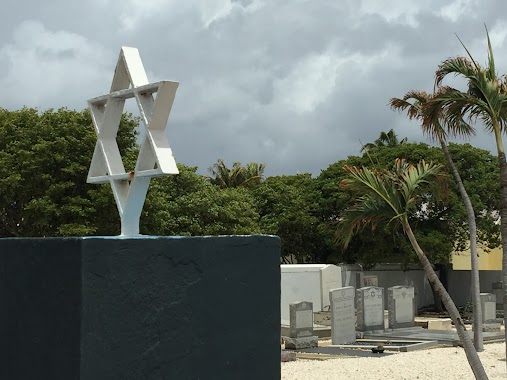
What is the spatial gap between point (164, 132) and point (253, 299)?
39.8 inches

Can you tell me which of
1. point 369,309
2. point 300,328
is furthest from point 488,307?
point 300,328

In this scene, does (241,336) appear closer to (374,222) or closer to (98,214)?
(374,222)

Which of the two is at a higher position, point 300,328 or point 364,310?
point 364,310

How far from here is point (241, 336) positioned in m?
4.04

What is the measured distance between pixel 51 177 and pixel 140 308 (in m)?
23.4

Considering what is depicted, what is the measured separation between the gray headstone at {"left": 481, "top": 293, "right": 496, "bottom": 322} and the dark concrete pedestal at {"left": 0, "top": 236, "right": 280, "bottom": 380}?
2120 centimetres

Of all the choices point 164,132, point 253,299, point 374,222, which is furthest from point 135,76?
point 374,222

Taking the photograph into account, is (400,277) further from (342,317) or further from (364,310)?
(342,317)

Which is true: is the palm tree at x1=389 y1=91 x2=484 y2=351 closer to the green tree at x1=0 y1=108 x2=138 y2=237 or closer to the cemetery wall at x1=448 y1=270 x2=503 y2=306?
the green tree at x1=0 y1=108 x2=138 y2=237

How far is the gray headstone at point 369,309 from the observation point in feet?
71.9

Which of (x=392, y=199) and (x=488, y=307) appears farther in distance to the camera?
(x=488, y=307)

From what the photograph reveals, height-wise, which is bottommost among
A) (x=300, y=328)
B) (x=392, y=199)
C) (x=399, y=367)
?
(x=399, y=367)

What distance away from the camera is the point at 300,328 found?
19.4 metres

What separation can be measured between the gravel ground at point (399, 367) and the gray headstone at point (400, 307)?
5.72m
